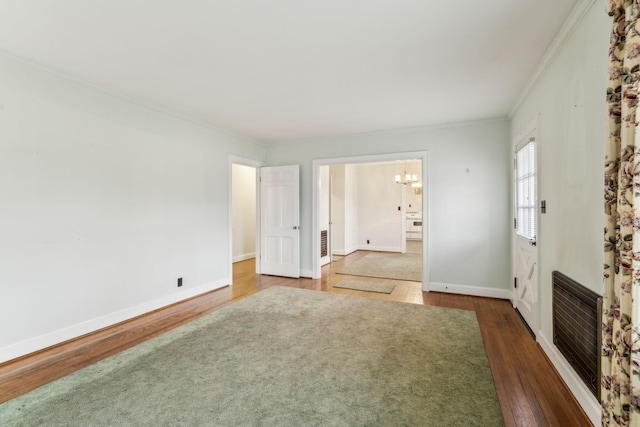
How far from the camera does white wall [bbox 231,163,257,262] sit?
23.6 ft

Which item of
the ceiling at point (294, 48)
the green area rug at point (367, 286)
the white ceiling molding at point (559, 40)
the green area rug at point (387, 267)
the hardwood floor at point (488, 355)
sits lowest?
the hardwood floor at point (488, 355)

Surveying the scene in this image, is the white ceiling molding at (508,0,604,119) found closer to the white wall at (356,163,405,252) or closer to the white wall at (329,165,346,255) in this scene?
the white wall at (329,165,346,255)

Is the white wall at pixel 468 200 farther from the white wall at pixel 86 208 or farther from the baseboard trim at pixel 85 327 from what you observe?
the baseboard trim at pixel 85 327

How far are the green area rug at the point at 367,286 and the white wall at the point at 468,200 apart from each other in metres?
0.75

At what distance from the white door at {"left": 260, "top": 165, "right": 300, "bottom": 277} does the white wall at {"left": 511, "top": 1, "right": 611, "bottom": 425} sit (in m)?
3.66

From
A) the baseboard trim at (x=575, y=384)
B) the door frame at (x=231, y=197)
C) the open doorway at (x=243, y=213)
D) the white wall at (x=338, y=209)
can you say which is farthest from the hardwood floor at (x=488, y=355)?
the white wall at (x=338, y=209)

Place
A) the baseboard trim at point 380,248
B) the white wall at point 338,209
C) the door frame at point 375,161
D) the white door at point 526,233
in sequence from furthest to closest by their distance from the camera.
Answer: the baseboard trim at point 380,248 < the white wall at point 338,209 < the door frame at point 375,161 < the white door at point 526,233

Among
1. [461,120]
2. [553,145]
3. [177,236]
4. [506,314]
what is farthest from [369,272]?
[553,145]

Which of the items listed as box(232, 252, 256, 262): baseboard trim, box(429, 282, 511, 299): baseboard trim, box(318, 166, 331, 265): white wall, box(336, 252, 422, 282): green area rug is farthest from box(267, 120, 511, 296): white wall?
box(232, 252, 256, 262): baseboard trim

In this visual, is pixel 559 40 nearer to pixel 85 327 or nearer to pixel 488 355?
pixel 488 355

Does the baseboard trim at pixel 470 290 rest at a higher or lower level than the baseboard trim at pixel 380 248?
lower

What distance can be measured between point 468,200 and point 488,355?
2.38 meters

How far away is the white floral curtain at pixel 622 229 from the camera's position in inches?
42.4

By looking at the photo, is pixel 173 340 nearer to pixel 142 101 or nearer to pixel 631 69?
pixel 142 101
